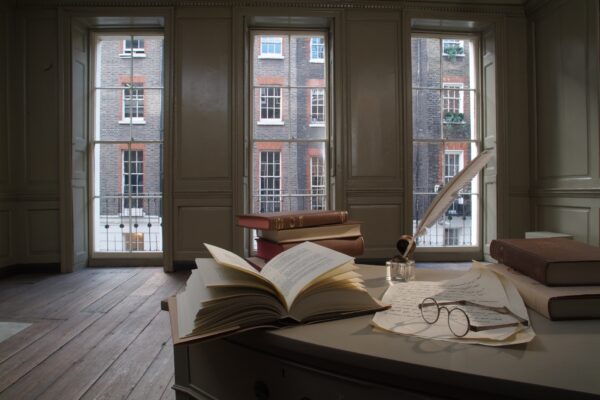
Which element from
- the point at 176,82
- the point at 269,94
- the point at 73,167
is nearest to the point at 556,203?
the point at 269,94

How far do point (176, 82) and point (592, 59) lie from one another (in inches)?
151

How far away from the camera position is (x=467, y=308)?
67 cm

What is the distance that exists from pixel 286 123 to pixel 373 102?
0.94m

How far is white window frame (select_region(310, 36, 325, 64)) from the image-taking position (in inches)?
177

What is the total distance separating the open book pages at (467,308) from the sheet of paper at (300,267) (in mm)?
113

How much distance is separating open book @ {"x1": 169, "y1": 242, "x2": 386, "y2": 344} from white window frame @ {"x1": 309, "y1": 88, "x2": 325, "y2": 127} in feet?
12.6

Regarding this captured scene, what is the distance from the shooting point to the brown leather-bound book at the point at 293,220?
0.95 meters

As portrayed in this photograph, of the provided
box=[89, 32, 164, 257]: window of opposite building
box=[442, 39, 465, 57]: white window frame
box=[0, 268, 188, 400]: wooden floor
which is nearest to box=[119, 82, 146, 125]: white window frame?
box=[89, 32, 164, 257]: window of opposite building

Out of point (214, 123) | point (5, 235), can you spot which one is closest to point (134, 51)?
point (214, 123)

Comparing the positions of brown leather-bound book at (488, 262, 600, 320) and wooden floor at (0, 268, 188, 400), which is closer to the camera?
brown leather-bound book at (488, 262, 600, 320)

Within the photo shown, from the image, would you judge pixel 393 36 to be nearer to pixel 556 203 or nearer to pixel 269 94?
pixel 269 94

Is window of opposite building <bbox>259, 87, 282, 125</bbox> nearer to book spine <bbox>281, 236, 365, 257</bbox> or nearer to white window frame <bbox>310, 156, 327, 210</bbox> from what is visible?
white window frame <bbox>310, 156, 327, 210</bbox>

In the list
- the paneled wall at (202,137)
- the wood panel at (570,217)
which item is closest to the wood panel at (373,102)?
the paneled wall at (202,137)

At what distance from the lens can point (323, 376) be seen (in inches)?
21.7
